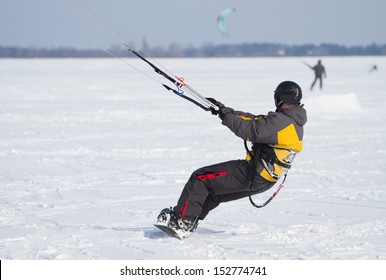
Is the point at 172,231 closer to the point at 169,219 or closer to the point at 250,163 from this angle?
the point at 169,219

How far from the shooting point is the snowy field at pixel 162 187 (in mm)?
5180

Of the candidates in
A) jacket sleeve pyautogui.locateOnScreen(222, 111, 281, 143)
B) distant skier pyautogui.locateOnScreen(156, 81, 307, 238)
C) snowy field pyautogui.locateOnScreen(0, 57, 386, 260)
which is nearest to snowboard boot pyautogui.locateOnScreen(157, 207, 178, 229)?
distant skier pyautogui.locateOnScreen(156, 81, 307, 238)

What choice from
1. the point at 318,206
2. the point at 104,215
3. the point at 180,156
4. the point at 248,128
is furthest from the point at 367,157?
the point at 248,128

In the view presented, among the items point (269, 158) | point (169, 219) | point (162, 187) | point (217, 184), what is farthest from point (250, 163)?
point (162, 187)

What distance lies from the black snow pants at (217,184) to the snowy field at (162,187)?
269 mm

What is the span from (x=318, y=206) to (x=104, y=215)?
2112 millimetres

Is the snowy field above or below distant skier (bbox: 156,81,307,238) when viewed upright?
below

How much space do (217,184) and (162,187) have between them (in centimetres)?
294

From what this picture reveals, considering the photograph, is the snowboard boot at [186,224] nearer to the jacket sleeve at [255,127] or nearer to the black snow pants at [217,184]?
the black snow pants at [217,184]

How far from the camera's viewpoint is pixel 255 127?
496 cm

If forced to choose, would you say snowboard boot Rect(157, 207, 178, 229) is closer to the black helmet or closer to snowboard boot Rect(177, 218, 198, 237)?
snowboard boot Rect(177, 218, 198, 237)

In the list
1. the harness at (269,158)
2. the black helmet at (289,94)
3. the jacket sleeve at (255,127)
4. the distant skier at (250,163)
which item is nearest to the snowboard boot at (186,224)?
the distant skier at (250,163)

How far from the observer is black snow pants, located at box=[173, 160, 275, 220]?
17.2 feet
